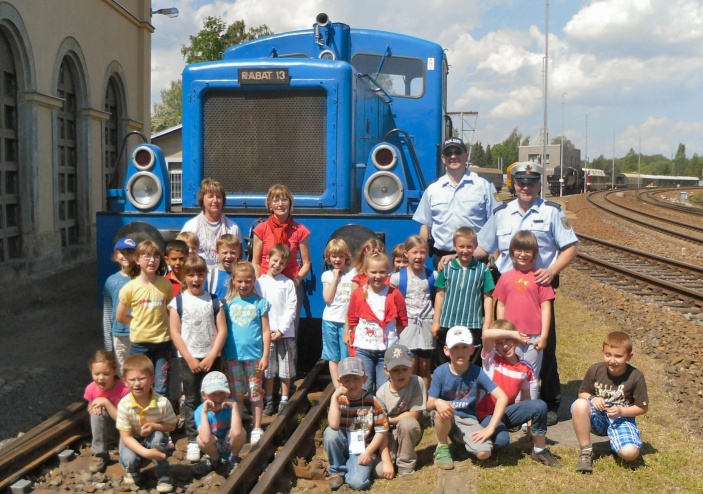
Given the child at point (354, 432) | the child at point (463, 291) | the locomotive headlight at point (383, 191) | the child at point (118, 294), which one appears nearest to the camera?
the child at point (354, 432)

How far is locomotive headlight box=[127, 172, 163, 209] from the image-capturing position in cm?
679

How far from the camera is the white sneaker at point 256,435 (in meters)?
4.85

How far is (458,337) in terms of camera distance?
464 centimetres

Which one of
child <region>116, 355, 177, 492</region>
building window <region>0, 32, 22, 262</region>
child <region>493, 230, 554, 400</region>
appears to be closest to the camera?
child <region>116, 355, 177, 492</region>

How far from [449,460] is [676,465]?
1440 millimetres

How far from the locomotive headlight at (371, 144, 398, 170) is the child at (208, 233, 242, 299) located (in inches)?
64.3

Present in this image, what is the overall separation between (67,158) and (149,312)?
9401 mm

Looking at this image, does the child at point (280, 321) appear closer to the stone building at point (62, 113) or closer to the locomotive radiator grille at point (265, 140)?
the locomotive radiator grille at point (265, 140)

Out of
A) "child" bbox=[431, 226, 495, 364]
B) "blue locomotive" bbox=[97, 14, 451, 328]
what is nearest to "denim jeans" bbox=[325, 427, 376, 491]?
"child" bbox=[431, 226, 495, 364]

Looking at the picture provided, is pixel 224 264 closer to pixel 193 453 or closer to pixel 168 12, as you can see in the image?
pixel 193 453

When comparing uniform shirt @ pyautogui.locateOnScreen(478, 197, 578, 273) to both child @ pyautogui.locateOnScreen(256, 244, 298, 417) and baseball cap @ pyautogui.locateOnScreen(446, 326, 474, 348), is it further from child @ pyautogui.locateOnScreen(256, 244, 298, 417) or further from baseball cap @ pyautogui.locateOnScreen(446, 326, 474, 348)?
child @ pyautogui.locateOnScreen(256, 244, 298, 417)

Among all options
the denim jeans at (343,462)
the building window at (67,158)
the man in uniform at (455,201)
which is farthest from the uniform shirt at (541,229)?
the building window at (67,158)

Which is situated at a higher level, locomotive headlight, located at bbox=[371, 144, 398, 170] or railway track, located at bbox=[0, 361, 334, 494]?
locomotive headlight, located at bbox=[371, 144, 398, 170]

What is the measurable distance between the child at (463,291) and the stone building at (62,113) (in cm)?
566
